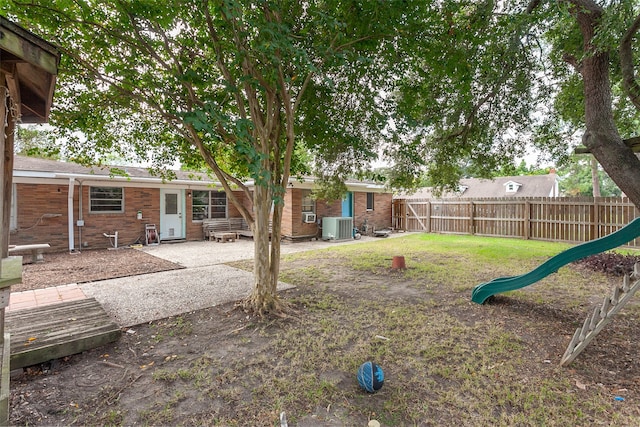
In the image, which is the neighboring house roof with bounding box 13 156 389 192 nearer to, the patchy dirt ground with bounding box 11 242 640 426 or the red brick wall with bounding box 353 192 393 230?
the red brick wall with bounding box 353 192 393 230

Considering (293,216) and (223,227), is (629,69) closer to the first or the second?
(293,216)

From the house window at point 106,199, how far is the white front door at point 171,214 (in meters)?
1.41

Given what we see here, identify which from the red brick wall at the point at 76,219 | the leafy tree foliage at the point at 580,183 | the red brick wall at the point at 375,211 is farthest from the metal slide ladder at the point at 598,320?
the leafy tree foliage at the point at 580,183

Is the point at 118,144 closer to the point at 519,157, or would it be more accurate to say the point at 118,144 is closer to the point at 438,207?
the point at 519,157

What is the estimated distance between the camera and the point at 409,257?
9.11m

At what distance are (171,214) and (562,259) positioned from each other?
1244 cm

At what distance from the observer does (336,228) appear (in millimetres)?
13297

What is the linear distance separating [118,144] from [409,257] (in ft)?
26.1

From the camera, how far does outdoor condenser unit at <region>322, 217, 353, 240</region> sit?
13297mm

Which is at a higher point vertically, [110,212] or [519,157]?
[519,157]

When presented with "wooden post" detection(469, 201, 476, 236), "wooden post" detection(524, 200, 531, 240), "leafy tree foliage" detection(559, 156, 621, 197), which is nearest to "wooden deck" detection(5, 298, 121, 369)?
"wooden post" detection(524, 200, 531, 240)

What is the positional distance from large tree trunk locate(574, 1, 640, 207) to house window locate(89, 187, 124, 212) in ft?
42.6

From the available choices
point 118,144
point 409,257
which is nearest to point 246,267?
point 118,144

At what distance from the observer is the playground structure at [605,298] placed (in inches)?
113
